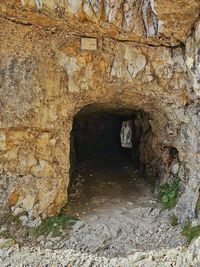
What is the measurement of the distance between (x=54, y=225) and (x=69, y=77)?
123 inches

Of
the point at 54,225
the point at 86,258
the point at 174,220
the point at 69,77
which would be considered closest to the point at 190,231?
the point at 174,220

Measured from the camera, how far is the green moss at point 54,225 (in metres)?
6.89

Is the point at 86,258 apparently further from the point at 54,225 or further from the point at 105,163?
the point at 105,163

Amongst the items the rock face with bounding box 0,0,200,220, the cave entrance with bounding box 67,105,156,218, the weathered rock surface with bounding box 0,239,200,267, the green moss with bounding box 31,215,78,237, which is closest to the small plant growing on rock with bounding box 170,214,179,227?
the rock face with bounding box 0,0,200,220

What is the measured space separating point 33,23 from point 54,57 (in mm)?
794

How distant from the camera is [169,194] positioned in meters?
8.02

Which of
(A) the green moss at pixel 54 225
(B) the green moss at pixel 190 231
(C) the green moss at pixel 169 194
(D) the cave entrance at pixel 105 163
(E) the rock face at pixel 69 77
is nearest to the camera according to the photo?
(B) the green moss at pixel 190 231

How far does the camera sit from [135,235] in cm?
682

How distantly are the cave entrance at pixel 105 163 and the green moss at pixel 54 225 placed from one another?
15.2 inches

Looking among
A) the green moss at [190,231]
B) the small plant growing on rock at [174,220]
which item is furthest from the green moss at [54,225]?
the green moss at [190,231]

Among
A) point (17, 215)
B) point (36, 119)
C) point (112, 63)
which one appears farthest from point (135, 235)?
point (112, 63)

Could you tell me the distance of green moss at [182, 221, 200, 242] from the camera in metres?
6.33

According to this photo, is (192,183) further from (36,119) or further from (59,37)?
(59,37)

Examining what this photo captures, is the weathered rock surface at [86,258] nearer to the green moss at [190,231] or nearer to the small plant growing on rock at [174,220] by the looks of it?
the green moss at [190,231]
